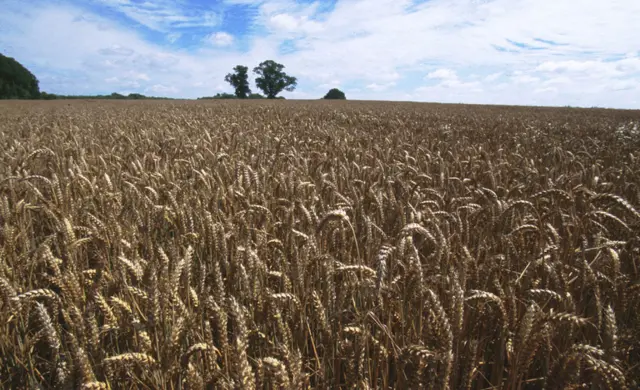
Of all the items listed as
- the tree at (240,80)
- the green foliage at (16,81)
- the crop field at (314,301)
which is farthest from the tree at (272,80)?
Answer: the crop field at (314,301)

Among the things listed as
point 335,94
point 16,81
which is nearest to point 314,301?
point 16,81

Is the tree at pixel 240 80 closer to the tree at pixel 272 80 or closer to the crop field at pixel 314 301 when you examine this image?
the tree at pixel 272 80

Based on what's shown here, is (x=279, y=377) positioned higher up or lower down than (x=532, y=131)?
lower down

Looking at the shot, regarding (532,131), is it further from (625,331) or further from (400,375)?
(400,375)

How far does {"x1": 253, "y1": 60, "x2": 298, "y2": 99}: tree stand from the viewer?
9194cm

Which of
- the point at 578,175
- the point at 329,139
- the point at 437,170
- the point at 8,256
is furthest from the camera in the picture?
the point at 329,139

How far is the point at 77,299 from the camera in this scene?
4.66ft

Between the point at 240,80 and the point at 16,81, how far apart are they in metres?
44.2

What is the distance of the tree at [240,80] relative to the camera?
9338cm

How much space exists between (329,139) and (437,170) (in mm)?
2140

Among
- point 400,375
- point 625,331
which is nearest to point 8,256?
point 400,375

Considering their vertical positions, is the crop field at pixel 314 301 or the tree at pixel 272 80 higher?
the tree at pixel 272 80

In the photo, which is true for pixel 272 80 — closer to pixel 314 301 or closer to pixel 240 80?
pixel 240 80

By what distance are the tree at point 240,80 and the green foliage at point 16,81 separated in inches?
1550
